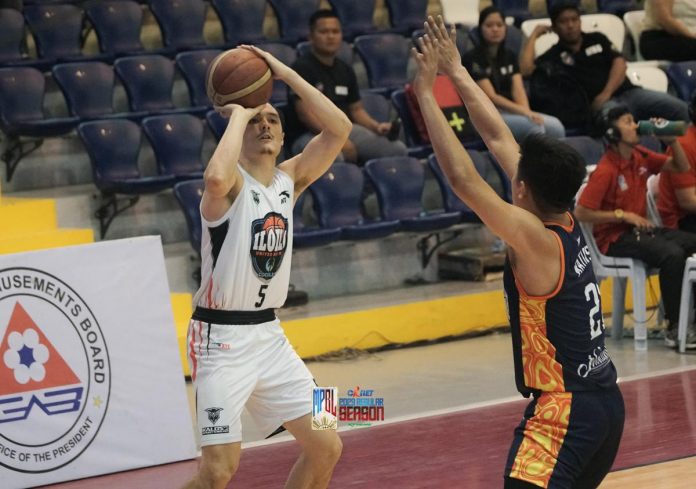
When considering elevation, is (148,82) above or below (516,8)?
below

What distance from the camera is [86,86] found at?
10.1m

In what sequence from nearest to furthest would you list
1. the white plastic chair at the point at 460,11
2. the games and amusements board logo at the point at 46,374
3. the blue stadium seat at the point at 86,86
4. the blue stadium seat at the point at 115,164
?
the games and amusements board logo at the point at 46,374, the blue stadium seat at the point at 115,164, the blue stadium seat at the point at 86,86, the white plastic chair at the point at 460,11

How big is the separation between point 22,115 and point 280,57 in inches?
87.6

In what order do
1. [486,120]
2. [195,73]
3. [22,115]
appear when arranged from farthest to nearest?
[195,73] < [22,115] < [486,120]

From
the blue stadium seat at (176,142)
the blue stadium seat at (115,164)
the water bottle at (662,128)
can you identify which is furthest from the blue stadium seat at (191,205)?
the water bottle at (662,128)

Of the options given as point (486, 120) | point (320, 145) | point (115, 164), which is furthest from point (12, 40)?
point (486, 120)

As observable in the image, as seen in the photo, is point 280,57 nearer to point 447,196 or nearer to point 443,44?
point 447,196

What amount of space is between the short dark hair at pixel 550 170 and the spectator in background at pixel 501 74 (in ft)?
22.4

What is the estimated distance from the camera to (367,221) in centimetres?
1003

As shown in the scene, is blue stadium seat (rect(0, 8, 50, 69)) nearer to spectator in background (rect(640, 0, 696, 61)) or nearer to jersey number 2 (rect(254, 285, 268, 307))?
spectator in background (rect(640, 0, 696, 61))

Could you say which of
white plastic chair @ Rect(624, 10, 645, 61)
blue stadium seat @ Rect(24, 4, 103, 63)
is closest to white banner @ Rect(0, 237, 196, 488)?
blue stadium seat @ Rect(24, 4, 103, 63)

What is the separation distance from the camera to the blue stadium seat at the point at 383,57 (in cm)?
1157

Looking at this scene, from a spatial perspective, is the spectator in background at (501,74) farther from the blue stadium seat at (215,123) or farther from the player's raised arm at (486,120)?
the player's raised arm at (486,120)

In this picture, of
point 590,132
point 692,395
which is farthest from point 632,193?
point 590,132
